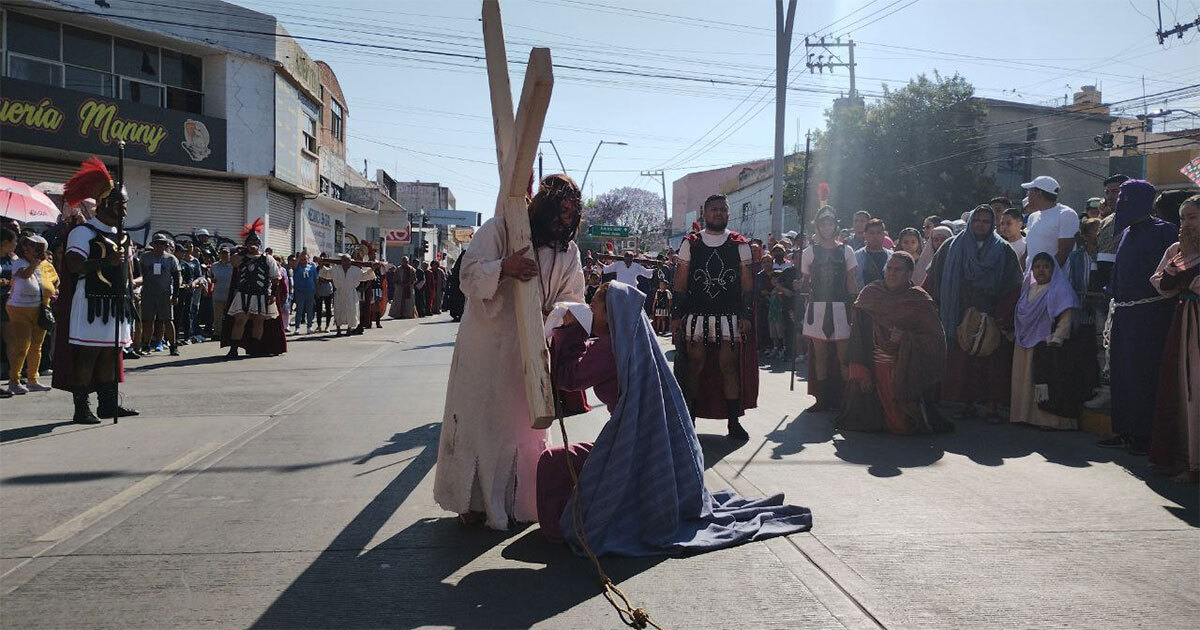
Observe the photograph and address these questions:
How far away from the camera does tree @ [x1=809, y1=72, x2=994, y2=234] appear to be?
35.5 meters

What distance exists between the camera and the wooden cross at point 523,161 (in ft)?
12.1

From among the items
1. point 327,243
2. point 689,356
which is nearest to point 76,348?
point 689,356

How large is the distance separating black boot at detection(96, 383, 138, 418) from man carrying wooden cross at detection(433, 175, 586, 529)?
4.86m

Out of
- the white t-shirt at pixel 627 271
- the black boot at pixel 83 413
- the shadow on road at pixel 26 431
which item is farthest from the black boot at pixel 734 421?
the white t-shirt at pixel 627 271

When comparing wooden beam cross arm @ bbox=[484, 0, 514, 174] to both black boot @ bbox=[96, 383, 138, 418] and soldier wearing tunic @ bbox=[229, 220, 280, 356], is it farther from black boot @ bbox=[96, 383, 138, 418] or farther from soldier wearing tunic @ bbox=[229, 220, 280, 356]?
soldier wearing tunic @ bbox=[229, 220, 280, 356]

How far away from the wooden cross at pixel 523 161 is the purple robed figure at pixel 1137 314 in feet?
16.1

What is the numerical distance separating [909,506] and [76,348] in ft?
23.2

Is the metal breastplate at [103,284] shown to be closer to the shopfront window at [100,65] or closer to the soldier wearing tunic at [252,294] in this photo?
the soldier wearing tunic at [252,294]

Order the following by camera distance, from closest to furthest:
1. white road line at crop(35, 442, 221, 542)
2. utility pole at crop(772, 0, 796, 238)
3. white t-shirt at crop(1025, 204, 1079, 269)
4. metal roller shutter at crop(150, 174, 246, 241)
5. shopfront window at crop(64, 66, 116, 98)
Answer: white road line at crop(35, 442, 221, 542) → white t-shirt at crop(1025, 204, 1079, 269) → utility pole at crop(772, 0, 796, 238) → shopfront window at crop(64, 66, 116, 98) → metal roller shutter at crop(150, 174, 246, 241)

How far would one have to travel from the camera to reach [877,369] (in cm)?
791

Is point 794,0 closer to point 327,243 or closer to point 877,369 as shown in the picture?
point 877,369

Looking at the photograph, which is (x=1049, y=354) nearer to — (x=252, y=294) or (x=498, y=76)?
(x=498, y=76)

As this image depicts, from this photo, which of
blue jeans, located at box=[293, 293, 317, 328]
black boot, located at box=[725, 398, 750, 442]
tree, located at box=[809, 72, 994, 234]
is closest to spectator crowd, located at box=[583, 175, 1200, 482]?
black boot, located at box=[725, 398, 750, 442]

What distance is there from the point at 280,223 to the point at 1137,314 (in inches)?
1056
